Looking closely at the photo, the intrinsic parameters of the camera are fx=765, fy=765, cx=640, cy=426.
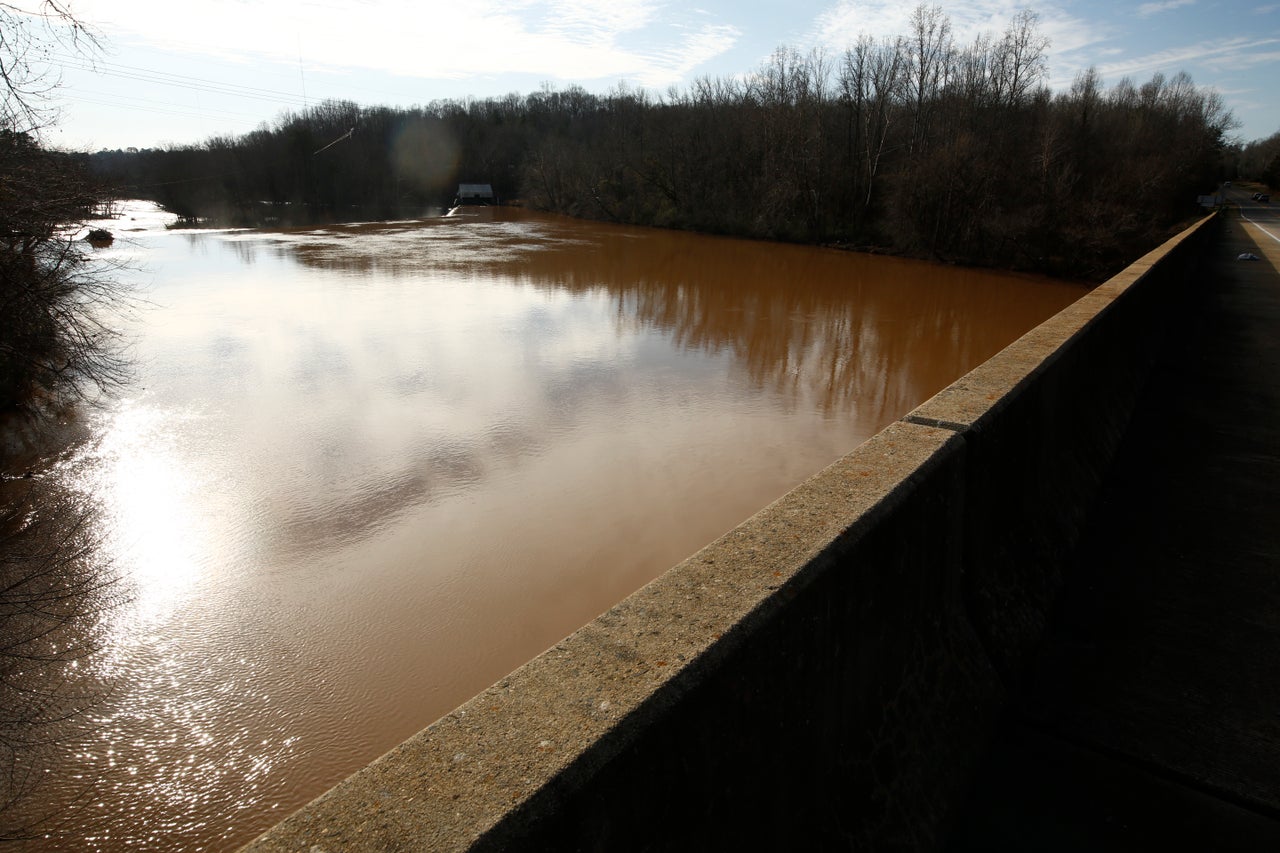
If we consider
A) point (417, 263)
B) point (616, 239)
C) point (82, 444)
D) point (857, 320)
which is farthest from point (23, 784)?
point (616, 239)

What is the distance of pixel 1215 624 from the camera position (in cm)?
371

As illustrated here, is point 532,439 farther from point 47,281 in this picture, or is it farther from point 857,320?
point 857,320

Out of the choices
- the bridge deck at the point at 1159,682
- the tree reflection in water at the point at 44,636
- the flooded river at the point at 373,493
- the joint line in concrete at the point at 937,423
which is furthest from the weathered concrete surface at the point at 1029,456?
the tree reflection in water at the point at 44,636

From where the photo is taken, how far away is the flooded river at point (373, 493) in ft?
17.4

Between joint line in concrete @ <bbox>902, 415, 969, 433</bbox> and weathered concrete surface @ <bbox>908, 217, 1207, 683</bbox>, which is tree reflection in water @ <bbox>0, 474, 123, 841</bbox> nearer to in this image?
joint line in concrete @ <bbox>902, 415, 969, 433</bbox>

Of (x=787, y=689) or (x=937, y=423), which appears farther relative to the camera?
(x=937, y=423)

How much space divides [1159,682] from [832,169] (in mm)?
46521

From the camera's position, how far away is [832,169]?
45812mm

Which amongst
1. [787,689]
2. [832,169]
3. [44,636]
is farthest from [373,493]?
[832,169]

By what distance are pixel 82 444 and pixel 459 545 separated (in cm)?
674

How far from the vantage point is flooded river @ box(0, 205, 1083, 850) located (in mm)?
5316

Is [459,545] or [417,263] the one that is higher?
[417,263]

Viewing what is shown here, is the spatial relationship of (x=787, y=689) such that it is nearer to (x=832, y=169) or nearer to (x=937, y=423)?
(x=937, y=423)

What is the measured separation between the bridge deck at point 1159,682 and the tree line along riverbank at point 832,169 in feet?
55.4
